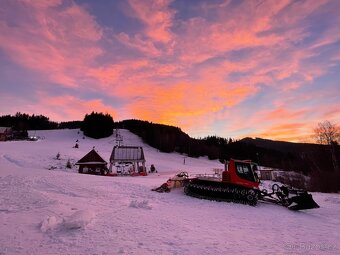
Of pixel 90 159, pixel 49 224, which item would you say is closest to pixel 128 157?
pixel 90 159

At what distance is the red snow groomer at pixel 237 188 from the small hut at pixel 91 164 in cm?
2193

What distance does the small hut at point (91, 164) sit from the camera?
35719mm

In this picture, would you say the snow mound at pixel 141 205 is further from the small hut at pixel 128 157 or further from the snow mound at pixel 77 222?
the small hut at pixel 128 157

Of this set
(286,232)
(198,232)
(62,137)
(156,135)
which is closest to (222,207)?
(286,232)

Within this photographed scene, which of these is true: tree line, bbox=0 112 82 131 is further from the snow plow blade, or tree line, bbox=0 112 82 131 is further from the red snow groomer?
the snow plow blade

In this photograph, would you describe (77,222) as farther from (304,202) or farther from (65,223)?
(304,202)

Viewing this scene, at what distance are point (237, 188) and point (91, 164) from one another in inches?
991

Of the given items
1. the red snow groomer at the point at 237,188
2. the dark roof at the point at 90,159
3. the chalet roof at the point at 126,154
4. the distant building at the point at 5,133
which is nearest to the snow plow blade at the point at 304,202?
the red snow groomer at the point at 237,188

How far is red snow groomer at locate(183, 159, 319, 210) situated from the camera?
15117mm

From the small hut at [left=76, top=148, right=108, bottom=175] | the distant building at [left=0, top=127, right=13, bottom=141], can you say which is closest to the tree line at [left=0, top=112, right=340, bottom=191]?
the distant building at [left=0, top=127, right=13, bottom=141]

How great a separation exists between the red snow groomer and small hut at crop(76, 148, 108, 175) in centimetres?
2193

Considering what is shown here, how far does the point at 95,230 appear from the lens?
7.75 metres

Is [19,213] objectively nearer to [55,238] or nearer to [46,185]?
[55,238]

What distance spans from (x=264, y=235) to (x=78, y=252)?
17.9 feet
